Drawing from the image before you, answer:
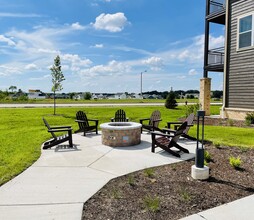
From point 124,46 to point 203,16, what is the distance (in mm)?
12500

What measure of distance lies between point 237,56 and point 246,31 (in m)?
1.41

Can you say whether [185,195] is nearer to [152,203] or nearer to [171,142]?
[152,203]

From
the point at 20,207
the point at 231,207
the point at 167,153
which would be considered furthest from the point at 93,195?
the point at 167,153

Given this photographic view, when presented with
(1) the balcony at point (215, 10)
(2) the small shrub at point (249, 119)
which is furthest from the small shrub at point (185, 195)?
(1) the balcony at point (215, 10)

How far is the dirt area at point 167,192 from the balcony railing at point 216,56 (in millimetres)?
11457

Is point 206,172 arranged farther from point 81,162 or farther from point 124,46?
point 124,46

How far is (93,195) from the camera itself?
11.8ft

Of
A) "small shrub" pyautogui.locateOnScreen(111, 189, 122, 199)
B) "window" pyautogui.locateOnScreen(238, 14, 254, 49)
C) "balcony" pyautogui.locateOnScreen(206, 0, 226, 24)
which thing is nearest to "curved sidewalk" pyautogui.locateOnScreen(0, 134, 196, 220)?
"small shrub" pyautogui.locateOnScreen(111, 189, 122, 199)

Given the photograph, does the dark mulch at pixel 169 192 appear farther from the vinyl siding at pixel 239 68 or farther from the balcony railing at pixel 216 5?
the balcony railing at pixel 216 5

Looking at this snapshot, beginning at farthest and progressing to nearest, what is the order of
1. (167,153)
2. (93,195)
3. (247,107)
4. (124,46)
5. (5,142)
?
(124,46) → (247,107) → (5,142) → (167,153) → (93,195)

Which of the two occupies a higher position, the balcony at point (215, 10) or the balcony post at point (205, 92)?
the balcony at point (215, 10)

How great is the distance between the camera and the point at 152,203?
3277 millimetres

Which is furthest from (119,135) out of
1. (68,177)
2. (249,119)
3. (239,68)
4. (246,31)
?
(246,31)

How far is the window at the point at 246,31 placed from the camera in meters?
12.1
